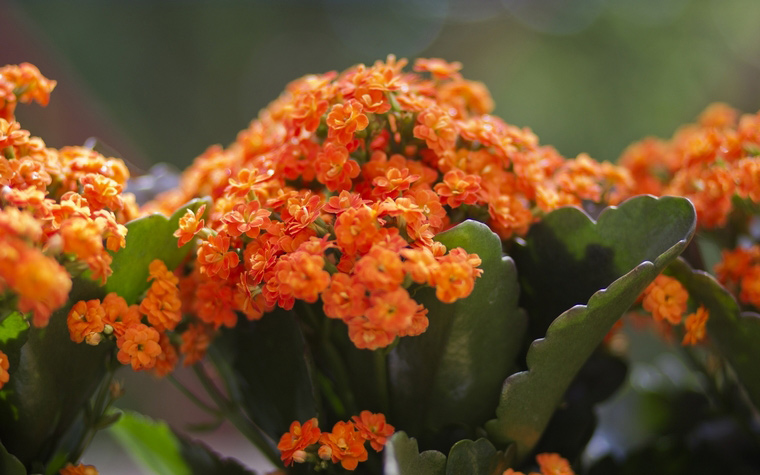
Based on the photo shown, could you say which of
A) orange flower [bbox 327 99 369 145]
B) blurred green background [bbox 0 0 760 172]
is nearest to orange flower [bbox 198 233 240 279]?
orange flower [bbox 327 99 369 145]

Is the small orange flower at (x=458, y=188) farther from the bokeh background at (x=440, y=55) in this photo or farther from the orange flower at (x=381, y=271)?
the bokeh background at (x=440, y=55)

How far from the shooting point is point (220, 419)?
578 mm

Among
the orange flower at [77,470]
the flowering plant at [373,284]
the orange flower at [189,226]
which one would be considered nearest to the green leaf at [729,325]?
the flowering plant at [373,284]

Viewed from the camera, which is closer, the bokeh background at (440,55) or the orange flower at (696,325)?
the orange flower at (696,325)

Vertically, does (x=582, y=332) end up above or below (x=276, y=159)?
below

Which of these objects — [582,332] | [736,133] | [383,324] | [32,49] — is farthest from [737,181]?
[32,49]

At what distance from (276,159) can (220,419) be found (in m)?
0.25

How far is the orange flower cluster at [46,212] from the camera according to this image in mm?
301

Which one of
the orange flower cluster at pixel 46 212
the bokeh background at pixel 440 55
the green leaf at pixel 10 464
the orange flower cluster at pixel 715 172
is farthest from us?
the bokeh background at pixel 440 55

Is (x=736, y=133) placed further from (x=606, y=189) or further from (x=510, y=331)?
(x=510, y=331)

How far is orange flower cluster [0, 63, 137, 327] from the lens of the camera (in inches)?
11.9

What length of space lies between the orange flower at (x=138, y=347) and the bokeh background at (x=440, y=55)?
2.32 metres

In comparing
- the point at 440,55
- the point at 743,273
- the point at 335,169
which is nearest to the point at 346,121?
the point at 335,169

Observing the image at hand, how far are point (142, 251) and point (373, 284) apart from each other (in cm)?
20
